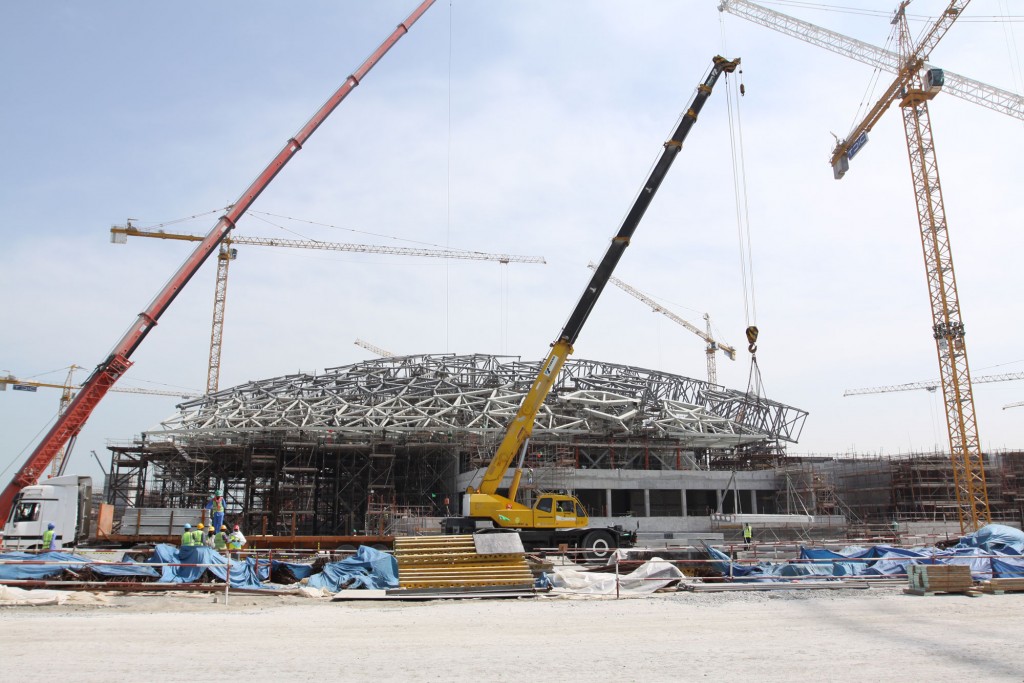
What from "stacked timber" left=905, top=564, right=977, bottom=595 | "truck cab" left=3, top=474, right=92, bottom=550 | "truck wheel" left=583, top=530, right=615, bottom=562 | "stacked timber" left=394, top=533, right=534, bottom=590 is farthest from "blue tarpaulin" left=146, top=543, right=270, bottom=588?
"stacked timber" left=905, top=564, right=977, bottom=595

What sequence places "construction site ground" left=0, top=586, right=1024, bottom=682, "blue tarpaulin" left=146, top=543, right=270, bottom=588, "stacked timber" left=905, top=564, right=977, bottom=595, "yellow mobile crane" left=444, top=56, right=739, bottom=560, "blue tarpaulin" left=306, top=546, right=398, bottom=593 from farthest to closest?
"yellow mobile crane" left=444, top=56, right=739, bottom=560
"blue tarpaulin" left=306, top=546, right=398, bottom=593
"blue tarpaulin" left=146, top=543, right=270, bottom=588
"stacked timber" left=905, top=564, right=977, bottom=595
"construction site ground" left=0, top=586, right=1024, bottom=682

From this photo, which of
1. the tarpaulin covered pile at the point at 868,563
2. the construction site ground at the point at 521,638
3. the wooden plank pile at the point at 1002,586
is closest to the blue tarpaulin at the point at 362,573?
the construction site ground at the point at 521,638

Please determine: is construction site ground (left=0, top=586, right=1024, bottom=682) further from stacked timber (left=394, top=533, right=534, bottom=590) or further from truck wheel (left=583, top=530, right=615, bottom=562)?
truck wheel (left=583, top=530, right=615, bottom=562)

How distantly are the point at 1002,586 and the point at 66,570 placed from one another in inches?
849

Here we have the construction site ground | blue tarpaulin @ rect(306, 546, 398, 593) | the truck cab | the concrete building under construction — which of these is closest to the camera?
the construction site ground

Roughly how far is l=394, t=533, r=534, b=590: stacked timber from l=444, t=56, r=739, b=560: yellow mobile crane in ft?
14.6

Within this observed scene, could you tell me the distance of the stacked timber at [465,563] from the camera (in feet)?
59.1

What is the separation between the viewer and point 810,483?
46375mm

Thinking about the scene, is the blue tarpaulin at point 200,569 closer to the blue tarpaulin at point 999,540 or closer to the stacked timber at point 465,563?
the stacked timber at point 465,563

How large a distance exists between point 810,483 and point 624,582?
103 feet

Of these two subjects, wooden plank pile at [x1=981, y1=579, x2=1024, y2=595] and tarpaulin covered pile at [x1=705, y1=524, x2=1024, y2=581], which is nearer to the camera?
wooden plank pile at [x1=981, y1=579, x2=1024, y2=595]

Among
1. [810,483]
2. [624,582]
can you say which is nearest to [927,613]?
[624,582]

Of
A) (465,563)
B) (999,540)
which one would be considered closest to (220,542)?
(465,563)

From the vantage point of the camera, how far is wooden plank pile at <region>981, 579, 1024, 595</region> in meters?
17.9
